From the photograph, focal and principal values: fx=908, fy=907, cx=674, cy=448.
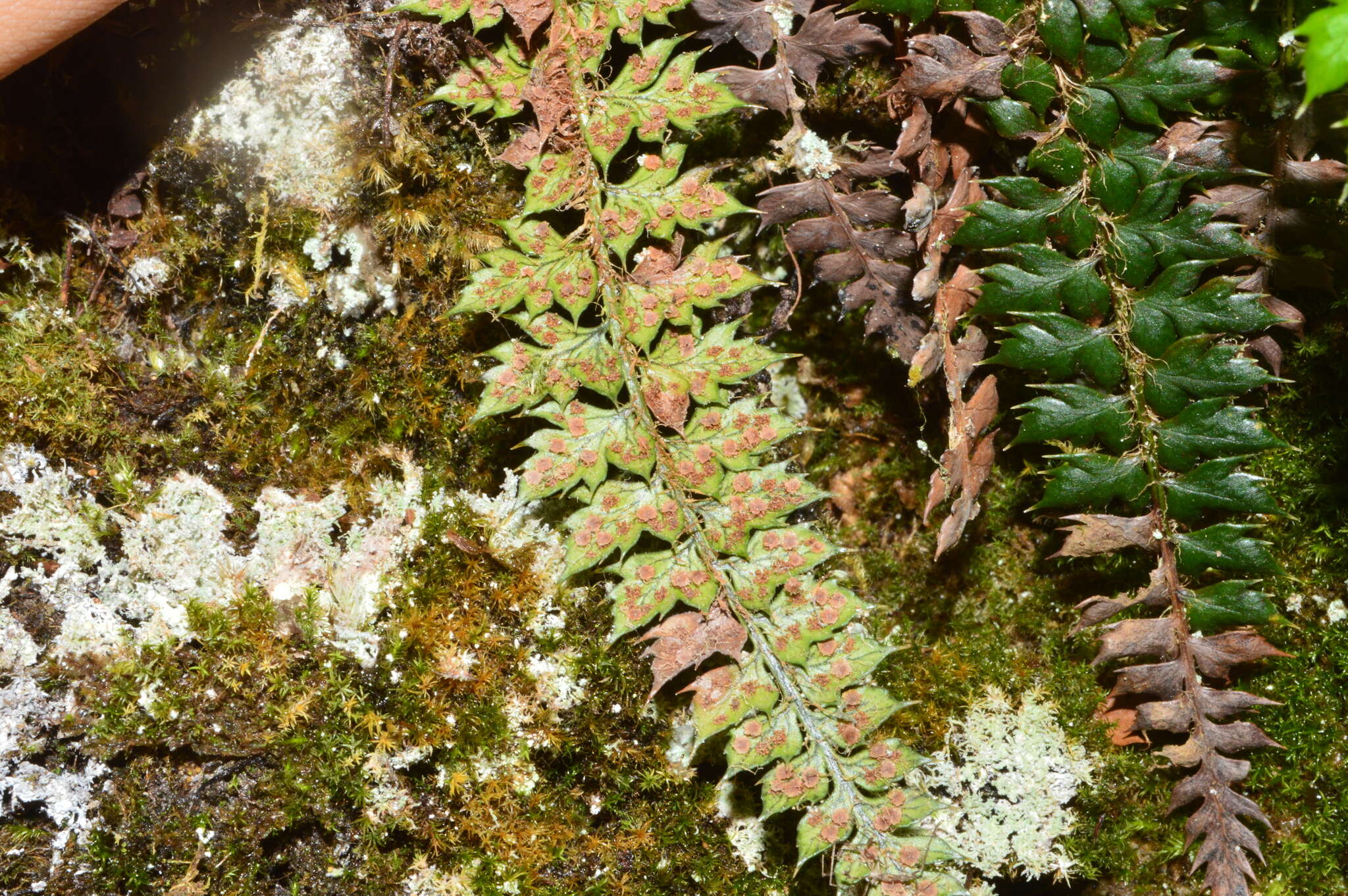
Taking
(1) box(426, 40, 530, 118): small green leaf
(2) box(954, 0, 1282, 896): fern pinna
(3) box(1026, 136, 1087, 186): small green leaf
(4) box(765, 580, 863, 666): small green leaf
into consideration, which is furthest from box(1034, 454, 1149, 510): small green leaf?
(1) box(426, 40, 530, 118): small green leaf

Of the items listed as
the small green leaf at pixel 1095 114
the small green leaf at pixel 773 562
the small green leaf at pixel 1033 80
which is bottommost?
the small green leaf at pixel 773 562

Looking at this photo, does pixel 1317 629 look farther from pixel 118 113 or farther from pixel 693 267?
pixel 118 113

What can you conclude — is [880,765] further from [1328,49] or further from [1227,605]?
[1328,49]

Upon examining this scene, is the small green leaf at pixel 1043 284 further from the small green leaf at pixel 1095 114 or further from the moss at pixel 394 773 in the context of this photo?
the moss at pixel 394 773

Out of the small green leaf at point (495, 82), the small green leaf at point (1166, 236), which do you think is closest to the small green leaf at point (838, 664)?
the small green leaf at point (1166, 236)

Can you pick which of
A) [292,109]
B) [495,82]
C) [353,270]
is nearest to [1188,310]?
[495,82]

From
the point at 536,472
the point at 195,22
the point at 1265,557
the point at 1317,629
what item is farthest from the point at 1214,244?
the point at 195,22
